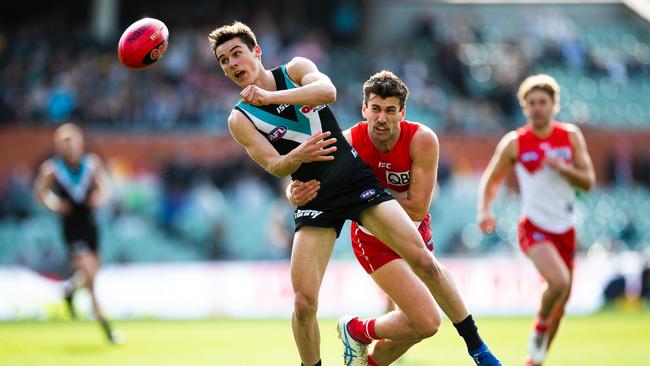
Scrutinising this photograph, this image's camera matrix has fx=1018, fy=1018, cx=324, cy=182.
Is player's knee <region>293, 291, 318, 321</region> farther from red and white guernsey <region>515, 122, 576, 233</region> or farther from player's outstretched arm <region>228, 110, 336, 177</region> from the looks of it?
red and white guernsey <region>515, 122, 576, 233</region>

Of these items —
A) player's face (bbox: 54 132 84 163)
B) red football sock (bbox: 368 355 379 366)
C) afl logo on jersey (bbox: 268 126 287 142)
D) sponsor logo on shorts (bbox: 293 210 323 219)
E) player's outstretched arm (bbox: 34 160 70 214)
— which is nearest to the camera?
sponsor logo on shorts (bbox: 293 210 323 219)

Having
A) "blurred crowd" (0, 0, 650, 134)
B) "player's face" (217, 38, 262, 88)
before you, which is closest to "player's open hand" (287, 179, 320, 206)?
"player's face" (217, 38, 262, 88)

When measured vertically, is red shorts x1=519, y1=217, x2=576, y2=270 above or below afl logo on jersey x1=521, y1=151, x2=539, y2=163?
below

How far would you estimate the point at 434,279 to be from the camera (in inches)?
281

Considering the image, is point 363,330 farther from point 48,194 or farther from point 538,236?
point 48,194

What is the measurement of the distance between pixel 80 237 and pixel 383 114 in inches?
293

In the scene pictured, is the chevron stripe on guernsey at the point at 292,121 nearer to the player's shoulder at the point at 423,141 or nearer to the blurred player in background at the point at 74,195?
the player's shoulder at the point at 423,141

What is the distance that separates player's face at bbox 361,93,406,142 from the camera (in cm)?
745

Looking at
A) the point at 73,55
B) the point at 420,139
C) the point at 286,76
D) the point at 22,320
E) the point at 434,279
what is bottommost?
the point at 22,320

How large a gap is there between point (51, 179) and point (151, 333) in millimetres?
2542

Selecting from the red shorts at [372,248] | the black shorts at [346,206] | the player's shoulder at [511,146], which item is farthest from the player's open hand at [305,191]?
the player's shoulder at [511,146]

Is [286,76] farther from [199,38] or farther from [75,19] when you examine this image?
[75,19]

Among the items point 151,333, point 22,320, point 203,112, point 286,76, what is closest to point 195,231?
point 203,112

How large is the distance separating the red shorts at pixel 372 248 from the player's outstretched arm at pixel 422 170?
33 cm
